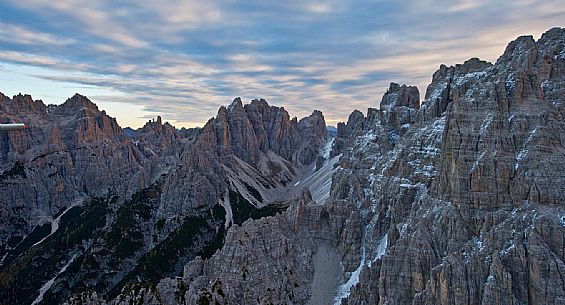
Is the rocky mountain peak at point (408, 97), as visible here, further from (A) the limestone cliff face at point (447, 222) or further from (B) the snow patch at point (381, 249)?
(B) the snow patch at point (381, 249)

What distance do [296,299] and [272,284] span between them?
6.91 metres

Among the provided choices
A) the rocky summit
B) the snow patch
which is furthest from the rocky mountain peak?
the snow patch

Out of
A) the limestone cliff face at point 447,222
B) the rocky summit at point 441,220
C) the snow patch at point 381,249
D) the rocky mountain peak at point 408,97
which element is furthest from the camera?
the rocky mountain peak at point 408,97

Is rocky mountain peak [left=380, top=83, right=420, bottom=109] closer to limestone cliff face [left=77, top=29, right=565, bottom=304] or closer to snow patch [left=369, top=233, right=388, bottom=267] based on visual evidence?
limestone cliff face [left=77, top=29, right=565, bottom=304]

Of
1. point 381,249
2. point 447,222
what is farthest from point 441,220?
point 381,249

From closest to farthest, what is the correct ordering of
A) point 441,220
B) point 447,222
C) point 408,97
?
point 447,222, point 441,220, point 408,97

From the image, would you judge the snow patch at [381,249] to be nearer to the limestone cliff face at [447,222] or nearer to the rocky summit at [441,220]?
the limestone cliff face at [447,222]

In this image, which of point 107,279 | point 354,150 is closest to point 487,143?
point 354,150

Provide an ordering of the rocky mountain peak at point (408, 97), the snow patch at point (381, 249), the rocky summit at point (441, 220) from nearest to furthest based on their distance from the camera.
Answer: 1. the rocky summit at point (441, 220)
2. the snow patch at point (381, 249)
3. the rocky mountain peak at point (408, 97)

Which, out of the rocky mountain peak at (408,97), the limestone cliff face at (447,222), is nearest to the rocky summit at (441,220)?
the limestone cliff face at (447,222)

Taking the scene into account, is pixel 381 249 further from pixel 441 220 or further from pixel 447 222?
pixel 447 222

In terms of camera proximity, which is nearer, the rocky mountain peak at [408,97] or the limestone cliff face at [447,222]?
the limestone cliff face at [447,222]

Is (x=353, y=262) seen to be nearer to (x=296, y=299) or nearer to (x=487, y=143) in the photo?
(x=296, y=299)

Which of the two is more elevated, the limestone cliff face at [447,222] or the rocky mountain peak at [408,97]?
the rocky mountain peak at [408,97]
